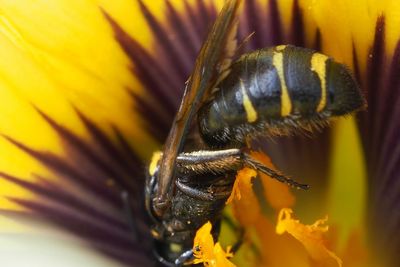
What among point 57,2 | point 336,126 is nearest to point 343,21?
point 336,126

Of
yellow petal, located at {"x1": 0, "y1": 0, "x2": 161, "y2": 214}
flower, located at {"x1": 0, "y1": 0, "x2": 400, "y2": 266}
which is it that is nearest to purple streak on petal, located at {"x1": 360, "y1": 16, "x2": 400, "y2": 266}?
flower, located at {"x1": 0, "y1": 0, "x2": 400, "y2": 266}

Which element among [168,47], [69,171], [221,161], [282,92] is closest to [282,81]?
[282,92]

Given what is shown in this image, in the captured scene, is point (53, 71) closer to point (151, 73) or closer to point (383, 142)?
point (151, 73)

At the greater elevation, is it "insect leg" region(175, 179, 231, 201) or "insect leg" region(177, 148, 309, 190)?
"insect leg" region(177, 148, 309, 190)

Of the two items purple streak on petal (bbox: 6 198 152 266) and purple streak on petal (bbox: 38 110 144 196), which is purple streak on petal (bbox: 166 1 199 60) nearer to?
purple streak on petal (bbox: 38 110 144 196)

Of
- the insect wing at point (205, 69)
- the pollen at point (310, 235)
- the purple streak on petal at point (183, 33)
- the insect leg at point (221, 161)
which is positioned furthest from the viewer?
the purple streak on petal at point (183, 33)

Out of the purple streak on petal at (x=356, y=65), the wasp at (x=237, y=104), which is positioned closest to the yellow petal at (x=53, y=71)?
the wasp at (x=237, y=104)

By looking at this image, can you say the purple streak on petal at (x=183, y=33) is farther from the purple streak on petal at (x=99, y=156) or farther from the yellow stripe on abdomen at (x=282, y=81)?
the yellow stripe on abdomen at (x=282, y=81)

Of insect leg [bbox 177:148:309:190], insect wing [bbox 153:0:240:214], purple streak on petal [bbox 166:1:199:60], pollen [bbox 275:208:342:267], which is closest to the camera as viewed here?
insect wing [bbox 153:0:240:214]
